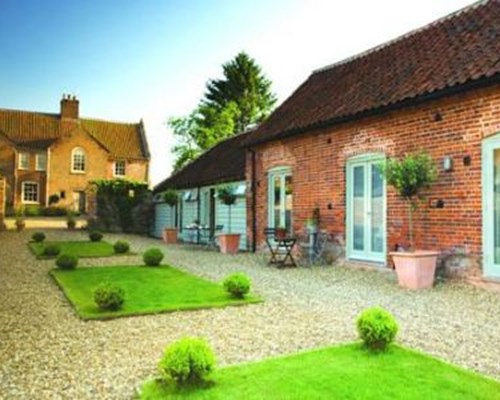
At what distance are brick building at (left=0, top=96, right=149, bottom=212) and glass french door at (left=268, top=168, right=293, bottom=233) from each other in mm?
27936

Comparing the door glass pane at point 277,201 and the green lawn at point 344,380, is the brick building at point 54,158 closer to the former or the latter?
the door glass pane at point 277,201

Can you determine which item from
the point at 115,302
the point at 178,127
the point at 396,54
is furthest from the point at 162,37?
the point at 178,127

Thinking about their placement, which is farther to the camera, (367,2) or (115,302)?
(367,2)

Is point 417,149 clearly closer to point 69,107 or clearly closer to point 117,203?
point 117,203

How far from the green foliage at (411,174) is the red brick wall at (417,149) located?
420 mm

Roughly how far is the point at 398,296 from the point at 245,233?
29.4 feet

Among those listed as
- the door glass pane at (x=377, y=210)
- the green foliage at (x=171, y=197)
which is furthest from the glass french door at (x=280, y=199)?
the green foliage at (x=171, y=197)

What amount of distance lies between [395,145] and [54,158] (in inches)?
1463

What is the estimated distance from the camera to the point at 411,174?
8352 mm

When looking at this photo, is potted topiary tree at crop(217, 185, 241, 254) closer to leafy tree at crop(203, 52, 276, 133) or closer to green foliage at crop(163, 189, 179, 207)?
green foliage at crop(163, 189, 179, 207)

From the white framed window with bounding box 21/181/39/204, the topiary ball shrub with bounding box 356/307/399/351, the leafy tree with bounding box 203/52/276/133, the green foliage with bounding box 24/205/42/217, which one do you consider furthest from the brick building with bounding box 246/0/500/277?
the leafy tree with bounding box 203/52/276/133

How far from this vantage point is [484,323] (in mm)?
5711

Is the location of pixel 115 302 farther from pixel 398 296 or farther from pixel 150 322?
pixel 398 296

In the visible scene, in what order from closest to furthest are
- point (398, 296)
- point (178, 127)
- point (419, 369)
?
point (419, 369), point (398, 296), point (178, 127)
